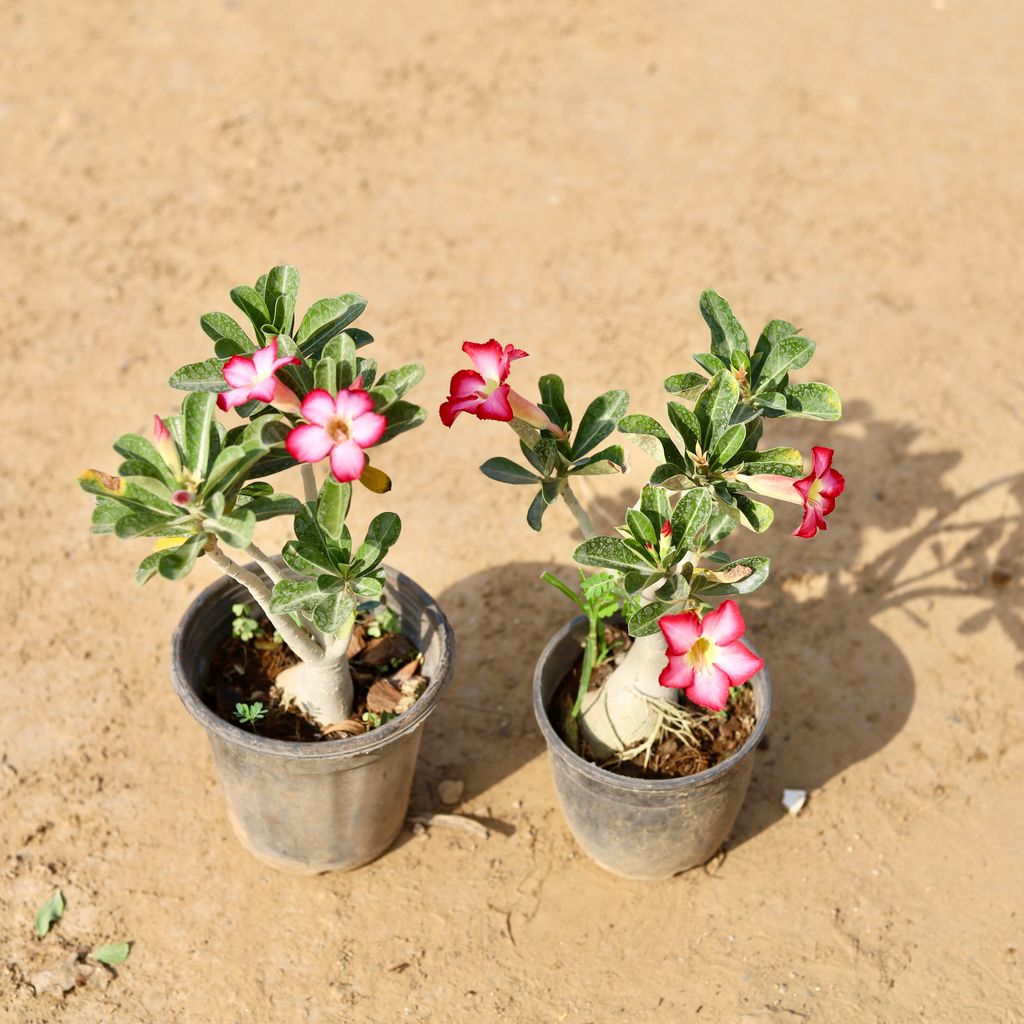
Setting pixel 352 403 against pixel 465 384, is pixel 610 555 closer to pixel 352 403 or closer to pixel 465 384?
pixel 465 384

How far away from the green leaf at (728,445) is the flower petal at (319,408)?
2.13 ft

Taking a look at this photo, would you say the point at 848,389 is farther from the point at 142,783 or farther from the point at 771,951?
the point at 142,783

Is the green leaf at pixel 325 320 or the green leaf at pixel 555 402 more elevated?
the green leaf at pixel 325 320

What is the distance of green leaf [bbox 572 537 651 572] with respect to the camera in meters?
1.97

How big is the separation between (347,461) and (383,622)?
81cm

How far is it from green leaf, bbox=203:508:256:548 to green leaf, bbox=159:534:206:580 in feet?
0.11

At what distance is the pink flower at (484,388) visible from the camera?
1.84 m

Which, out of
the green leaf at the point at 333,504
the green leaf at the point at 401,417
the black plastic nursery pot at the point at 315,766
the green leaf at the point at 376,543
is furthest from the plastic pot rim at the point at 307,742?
the green leaf at the point at 401,417

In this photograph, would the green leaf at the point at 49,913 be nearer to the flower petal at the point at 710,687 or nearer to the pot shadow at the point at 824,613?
the pot shadow at the point at 824,613

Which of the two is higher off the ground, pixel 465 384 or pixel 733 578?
pixel 465 384

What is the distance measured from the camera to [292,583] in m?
1.98

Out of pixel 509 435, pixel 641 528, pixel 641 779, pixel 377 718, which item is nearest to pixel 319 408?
pixel 641 528

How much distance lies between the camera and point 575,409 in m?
3.48

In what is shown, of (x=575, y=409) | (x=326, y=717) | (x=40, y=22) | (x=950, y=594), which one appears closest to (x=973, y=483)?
(x=950, y=594)
